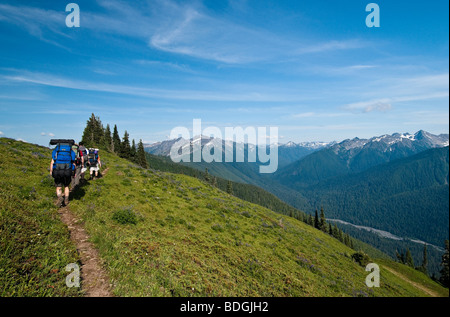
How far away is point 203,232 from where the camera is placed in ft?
50.0

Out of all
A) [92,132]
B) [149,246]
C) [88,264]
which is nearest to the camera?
[88,264]

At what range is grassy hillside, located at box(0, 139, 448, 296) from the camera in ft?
23.0

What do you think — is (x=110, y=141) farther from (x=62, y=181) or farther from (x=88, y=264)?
(x=88, y=264)

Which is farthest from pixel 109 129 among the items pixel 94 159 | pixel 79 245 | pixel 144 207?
pixel 79 245

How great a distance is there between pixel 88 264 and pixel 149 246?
101 inches

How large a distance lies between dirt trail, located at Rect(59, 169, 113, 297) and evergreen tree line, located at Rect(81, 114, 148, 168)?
5914 cm

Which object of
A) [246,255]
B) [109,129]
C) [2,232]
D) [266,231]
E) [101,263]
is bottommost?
[266,231]

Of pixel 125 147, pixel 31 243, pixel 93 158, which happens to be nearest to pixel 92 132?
pixel 125 147

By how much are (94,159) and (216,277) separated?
55.0 ft

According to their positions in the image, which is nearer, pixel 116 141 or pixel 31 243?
pixel 31 243

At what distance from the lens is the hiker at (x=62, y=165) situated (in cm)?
1189

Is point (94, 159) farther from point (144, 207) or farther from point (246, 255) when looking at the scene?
point (246, 255)

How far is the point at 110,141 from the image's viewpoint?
85.0 metres

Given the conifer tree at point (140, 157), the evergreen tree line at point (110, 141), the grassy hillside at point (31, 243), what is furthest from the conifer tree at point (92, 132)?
the grassy hillside at point (31, 243)
